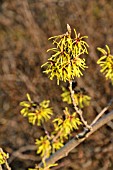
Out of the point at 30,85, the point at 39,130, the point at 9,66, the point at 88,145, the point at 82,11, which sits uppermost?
the point at 82,11

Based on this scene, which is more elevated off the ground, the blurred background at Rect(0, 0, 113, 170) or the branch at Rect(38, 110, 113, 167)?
the blurred background at Rect(0, 0, 113, 170)

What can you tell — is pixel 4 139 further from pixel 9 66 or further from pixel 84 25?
pixel 84 25

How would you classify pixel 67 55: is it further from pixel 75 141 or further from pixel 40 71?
pixel 40 71

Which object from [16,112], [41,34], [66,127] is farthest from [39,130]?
[66,127]

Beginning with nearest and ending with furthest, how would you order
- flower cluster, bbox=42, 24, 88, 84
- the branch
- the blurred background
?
flower cluster, bbox=42, 24, 88, 84
the branch
the blurred background

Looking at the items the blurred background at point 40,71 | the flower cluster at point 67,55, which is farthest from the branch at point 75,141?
the blurred background at point 40,71

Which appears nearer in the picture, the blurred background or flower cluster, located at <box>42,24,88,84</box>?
flower cluster, located at <box>42,24,88,84</box>

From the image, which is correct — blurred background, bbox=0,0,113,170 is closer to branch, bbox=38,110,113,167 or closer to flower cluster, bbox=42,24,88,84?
branch, bbox=38,110,113,167

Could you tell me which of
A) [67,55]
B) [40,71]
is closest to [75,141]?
[67,55]

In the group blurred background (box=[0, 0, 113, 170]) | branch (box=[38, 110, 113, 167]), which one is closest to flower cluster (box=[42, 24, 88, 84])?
branch (box=[38, 110, 113, 167])
